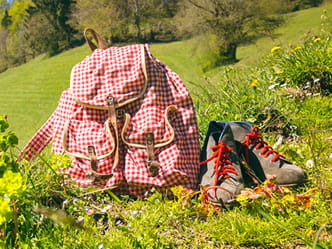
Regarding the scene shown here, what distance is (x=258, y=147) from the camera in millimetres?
2215

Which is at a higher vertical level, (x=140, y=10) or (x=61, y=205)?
(x=140, y=10)

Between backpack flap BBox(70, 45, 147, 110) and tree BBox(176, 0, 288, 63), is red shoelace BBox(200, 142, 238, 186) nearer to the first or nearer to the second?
backpack flap BBox(70, 45, 147, 110)

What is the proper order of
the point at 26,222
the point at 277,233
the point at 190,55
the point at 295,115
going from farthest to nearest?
1. the point at 190,55
2. the point at 295,115
3. the point at 26,222
4. the point at 277,233

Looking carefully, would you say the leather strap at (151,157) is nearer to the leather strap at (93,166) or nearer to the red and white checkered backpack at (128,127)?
the red and white checkered backpack at (128,127)

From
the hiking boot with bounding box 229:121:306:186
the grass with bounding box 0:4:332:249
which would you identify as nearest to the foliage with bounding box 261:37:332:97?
the grass with bounding box 0:4:332:249

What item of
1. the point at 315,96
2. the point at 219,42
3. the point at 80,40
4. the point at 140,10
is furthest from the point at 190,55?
the point at 80,40

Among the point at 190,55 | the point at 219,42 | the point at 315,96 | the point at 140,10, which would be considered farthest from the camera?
the point at 140,10

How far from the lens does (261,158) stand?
219 centimetres

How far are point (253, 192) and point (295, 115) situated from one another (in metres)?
1.61

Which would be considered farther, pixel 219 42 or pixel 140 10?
pixel 140 10

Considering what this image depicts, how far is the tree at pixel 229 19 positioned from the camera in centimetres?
2047

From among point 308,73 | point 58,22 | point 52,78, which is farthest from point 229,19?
point 58,22

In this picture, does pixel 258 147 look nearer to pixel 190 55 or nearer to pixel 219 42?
pixel 219 42

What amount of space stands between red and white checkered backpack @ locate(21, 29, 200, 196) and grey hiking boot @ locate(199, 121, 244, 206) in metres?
0.11
